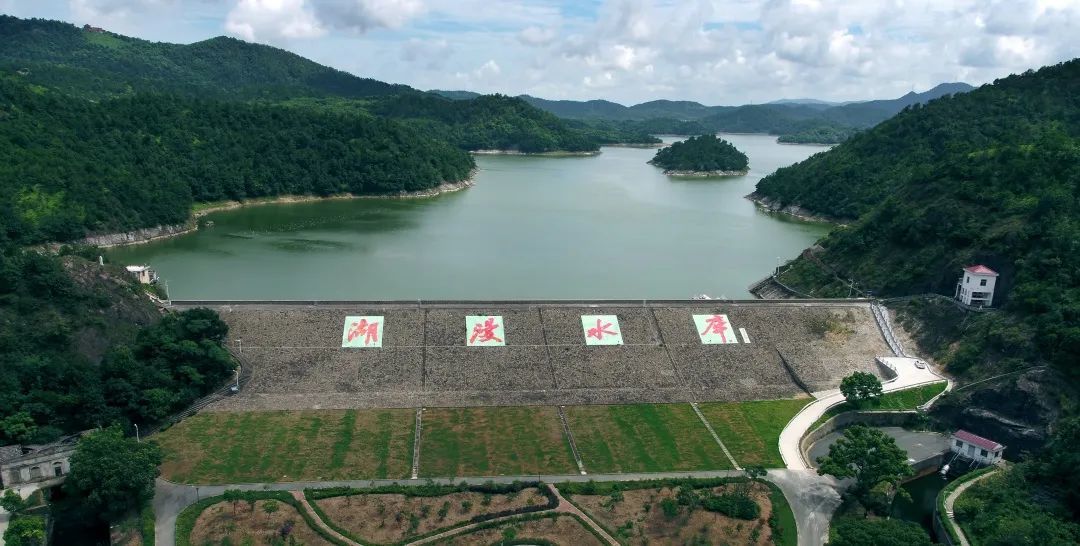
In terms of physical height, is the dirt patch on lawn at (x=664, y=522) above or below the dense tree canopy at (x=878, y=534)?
below

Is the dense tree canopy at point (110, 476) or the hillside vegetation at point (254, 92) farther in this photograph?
the hillside vegetation at point (254, 92)

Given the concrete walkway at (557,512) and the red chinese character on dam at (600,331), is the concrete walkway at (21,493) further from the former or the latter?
the red chinese character on dam at (600,331)

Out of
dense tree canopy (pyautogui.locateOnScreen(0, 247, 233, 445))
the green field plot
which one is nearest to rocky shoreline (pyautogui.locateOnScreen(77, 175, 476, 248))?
dense tree canopy (pyautogui.locateOnScreen(0, 247, 233, 445))

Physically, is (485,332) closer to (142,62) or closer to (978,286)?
(978,286)

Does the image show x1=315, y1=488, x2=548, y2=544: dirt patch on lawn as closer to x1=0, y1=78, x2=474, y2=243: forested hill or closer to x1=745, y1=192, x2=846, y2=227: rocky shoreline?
x1=0, y1=78, x2=474, y2=243: forested hill

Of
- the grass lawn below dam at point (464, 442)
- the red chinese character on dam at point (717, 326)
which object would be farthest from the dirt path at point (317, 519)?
the red chinese character on dam at point (717, 326)

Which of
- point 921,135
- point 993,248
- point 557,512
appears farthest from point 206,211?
point 921,135

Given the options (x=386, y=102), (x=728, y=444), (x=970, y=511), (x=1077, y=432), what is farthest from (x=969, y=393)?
(x=386, y=102)
